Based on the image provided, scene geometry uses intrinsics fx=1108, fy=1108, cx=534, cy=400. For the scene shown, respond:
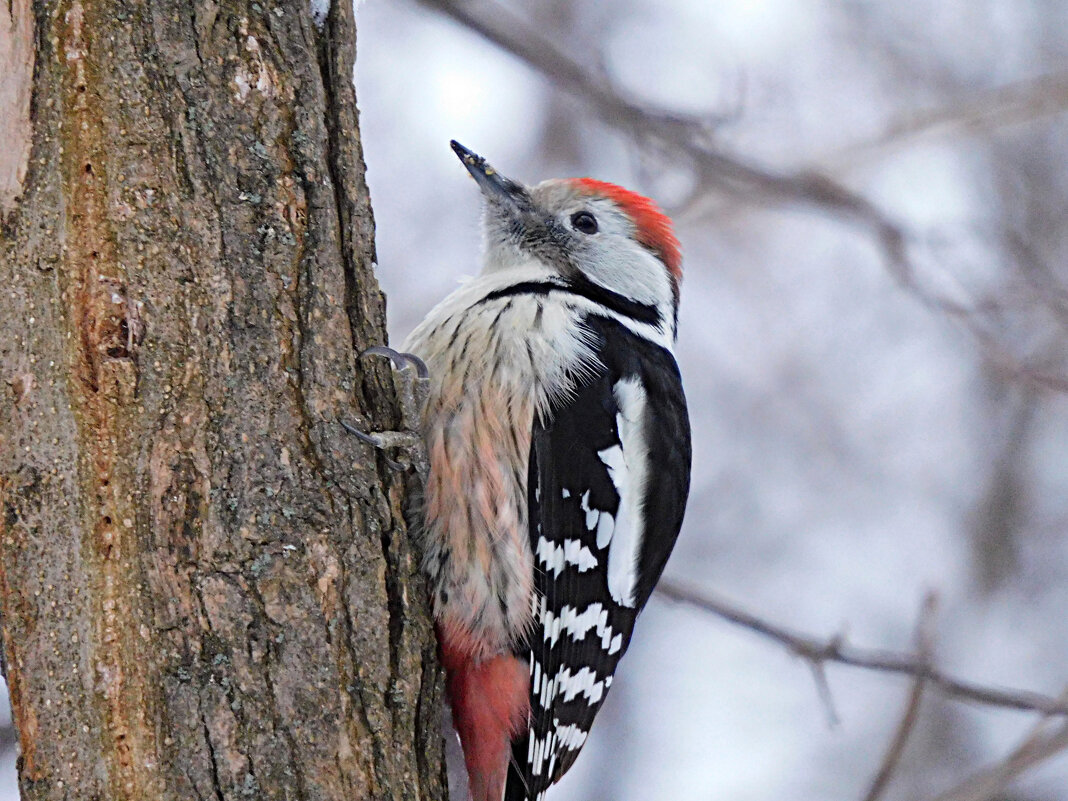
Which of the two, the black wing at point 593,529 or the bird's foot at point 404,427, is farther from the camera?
the black wing at point 593,529

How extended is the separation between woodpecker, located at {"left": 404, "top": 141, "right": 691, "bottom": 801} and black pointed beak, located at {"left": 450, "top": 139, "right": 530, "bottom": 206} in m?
0.43

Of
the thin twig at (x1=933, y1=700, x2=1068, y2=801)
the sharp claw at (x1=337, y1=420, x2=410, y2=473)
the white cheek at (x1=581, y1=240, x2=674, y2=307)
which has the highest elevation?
the white cheek at (x1=581, y1=240, x2=674, y2=307)

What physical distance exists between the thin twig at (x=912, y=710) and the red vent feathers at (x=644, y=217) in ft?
4.25

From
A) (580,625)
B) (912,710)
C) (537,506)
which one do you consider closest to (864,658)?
(912,710)

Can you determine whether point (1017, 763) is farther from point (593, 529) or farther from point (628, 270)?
point (628, 270)

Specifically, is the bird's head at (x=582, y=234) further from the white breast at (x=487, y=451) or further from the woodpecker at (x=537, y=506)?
the white breast at (x=487, y=451)

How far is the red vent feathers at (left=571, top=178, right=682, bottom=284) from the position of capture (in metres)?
3.24

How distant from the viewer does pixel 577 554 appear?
245 centimetres

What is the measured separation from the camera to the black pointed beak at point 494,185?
3.10 meters

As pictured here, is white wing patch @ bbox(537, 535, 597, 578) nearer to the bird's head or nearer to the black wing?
the black wing

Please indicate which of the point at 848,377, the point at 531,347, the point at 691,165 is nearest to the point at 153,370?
the point at 531,347

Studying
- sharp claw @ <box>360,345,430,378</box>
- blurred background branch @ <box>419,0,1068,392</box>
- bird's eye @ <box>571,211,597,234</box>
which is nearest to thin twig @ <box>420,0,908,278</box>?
blurred background branch @ <box>419,0,1068,392</box>

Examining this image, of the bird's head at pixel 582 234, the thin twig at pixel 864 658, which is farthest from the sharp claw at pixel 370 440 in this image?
the bird's head at pixel 582 234

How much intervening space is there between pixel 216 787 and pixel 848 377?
5427 millimetres
